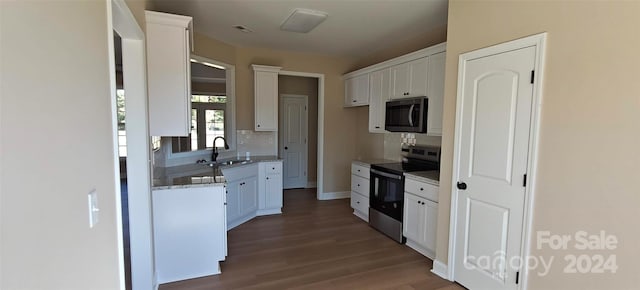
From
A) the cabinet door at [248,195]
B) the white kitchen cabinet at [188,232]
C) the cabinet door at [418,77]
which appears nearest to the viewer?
the white kitchen cabinet at [188,232]

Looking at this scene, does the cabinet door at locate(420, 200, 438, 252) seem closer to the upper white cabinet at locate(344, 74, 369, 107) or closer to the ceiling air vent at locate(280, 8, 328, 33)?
the upper white cabinet at locate(344, 74, 369, 107)

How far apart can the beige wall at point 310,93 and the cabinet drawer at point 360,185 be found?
80.1 inches

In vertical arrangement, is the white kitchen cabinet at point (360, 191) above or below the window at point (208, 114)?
below

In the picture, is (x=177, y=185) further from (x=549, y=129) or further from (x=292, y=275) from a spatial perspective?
(x=549, y=129)

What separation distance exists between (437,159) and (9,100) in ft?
12.1

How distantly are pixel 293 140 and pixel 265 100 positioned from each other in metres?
1.89

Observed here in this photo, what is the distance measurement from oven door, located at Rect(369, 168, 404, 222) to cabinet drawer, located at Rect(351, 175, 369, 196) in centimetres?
17

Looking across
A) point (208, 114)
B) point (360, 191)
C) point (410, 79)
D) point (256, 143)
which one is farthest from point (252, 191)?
point (208, 114)

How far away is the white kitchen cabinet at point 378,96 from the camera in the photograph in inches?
166

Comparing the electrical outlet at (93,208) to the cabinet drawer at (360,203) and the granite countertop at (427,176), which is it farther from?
the cabinet drawer at (360,203)

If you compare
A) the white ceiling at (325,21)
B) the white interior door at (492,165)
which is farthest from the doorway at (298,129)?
the white interior door at (492,165)

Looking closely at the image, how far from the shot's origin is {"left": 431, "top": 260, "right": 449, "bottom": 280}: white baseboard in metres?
2.79

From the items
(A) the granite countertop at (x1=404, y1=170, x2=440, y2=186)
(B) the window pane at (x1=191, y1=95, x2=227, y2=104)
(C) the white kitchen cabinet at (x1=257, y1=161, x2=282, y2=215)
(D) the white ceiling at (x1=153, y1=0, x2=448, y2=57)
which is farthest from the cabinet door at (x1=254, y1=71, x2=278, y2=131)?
(B) the window pane at (x1=191, y1=95, x2=227, y2=104)

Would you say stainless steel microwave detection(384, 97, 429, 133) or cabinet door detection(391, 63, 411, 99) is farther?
cabinet door detection(391, 63, 411, 99)
